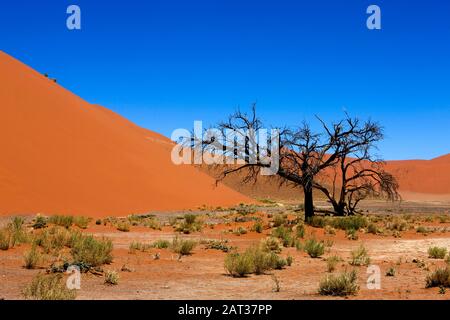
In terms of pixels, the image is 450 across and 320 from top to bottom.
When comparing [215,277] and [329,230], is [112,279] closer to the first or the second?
[215,277]

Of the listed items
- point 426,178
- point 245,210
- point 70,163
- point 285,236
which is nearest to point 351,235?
point 285,236

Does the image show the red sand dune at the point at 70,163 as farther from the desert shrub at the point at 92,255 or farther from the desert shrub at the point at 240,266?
the desert shrub at the point at 240,266

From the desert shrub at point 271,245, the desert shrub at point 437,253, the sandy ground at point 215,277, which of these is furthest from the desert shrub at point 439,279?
the desert shrub at point 271,245

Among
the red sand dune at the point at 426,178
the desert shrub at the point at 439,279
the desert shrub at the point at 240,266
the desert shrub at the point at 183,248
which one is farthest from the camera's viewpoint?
the red sand dune at the point at 426,178

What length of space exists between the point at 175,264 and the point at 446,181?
127 meters

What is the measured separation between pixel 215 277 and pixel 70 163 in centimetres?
2824

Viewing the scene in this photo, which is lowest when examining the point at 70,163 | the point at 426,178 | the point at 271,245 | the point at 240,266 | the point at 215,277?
the point at 215,277

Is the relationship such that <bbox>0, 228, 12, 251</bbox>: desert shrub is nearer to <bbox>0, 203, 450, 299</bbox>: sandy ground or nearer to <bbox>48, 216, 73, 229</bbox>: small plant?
<bbox>0, 203, 450, 299</bbox>: sandy ground

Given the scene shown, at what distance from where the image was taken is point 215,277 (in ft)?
35.3

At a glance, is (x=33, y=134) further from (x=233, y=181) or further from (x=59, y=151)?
(x=233, y=181)

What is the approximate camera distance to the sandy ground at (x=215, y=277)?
866 centimetres

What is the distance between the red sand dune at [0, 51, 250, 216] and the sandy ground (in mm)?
16332

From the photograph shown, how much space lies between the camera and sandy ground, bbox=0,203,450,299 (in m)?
8.66

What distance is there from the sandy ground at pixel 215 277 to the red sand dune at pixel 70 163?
53.6 ft
